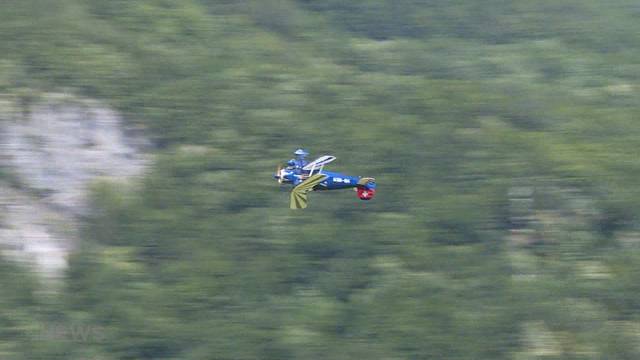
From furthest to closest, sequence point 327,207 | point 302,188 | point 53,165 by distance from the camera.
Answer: point 53,165
point 327,207
point 302,188

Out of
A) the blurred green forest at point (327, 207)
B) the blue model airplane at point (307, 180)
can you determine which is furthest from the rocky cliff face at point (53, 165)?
the blue model airplane at point (307, 180)

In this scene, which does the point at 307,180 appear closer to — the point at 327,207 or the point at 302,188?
the point at 302,188

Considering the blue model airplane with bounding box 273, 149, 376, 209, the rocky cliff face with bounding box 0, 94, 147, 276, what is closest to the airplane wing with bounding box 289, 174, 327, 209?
the blue model airplane with bounding box 273, 149, 376, 209

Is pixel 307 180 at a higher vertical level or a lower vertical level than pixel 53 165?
higher

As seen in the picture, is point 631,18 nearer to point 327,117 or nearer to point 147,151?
point 327,117

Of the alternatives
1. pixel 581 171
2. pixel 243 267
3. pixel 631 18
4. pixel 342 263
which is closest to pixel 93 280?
pixel 243 267

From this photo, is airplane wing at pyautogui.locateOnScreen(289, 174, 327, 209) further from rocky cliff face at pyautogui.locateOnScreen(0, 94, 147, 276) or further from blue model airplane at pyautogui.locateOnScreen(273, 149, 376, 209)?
rocky cliff face at pyautogui.locateOnScreen(0, 94, 147, 276)

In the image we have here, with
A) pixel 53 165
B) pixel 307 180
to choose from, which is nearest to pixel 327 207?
pixel 53 165
